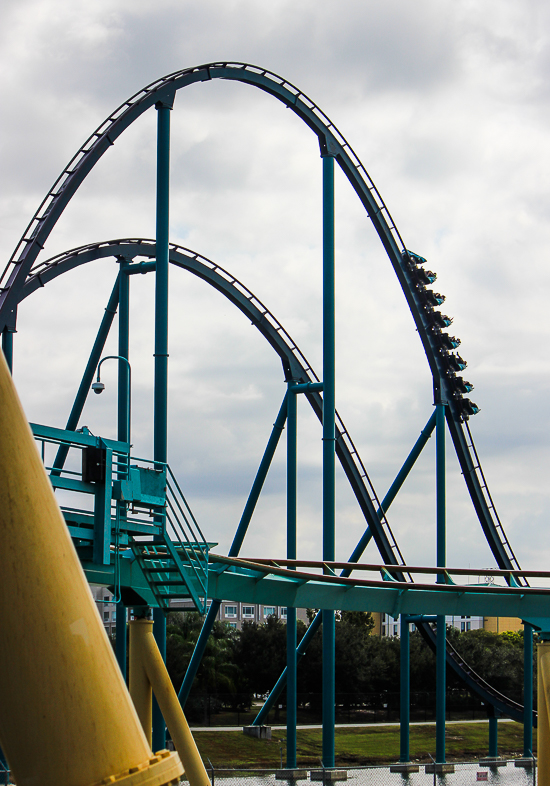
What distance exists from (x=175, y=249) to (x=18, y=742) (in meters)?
17.1

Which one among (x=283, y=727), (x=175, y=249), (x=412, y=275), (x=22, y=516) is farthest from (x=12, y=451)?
(x=283, y=727)

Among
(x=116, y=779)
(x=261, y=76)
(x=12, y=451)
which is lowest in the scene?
(x=116, y=779)

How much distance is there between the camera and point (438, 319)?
71.2ft

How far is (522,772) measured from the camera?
1852cm

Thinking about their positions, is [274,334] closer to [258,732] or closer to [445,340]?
[445,340]

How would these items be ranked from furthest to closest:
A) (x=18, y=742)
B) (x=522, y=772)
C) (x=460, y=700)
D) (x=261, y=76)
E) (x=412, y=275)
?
(x=460, y=700)
(x=412, y=275)
(x=522, y=772)
(x=261, y=76)
(x=18, y=742)

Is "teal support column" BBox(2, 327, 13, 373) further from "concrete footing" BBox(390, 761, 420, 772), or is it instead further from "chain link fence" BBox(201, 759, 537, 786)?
"concrete footing" BBox(390, 761, 420, 772)

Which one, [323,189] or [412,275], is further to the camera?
[412,275]

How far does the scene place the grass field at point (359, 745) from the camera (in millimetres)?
25688

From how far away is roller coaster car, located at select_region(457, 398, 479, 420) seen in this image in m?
21.7

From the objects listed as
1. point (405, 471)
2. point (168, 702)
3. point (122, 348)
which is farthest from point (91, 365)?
point (168, 702)

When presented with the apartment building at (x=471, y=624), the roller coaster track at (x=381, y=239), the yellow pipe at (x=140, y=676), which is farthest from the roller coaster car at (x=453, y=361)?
the apartment building at (x=471, y=624)

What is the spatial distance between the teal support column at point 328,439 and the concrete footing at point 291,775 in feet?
4.92

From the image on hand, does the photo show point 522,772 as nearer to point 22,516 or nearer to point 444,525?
point 444,525
